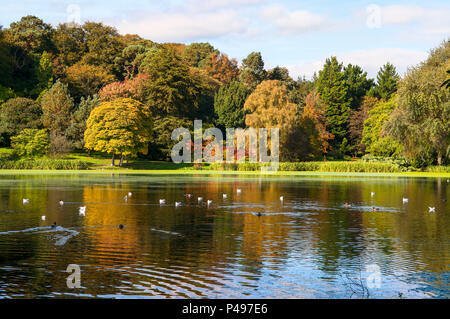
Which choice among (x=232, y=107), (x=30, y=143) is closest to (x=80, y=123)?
(x=30, y=143)

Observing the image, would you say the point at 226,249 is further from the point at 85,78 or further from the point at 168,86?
the point at 85,78

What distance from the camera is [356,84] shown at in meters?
126

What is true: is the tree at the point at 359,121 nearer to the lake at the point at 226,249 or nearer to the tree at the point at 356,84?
the tree at the point at 356,84

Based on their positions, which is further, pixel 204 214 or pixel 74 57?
pixel 74 57

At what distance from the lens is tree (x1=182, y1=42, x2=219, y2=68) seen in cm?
14788

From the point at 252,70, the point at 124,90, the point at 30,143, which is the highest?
the point at 252,70

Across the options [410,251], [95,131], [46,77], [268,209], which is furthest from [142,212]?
[46,77]

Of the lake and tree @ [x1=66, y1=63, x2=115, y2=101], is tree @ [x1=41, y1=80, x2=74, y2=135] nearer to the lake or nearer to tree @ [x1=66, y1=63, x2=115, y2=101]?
tree @ [x1=66, y1=63, x2=115, y2=101]

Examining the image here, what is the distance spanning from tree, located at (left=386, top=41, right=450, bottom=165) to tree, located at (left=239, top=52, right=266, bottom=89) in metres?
52.8

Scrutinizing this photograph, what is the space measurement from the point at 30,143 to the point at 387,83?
251ft

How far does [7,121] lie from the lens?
9675 cm

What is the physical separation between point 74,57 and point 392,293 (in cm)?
11369
